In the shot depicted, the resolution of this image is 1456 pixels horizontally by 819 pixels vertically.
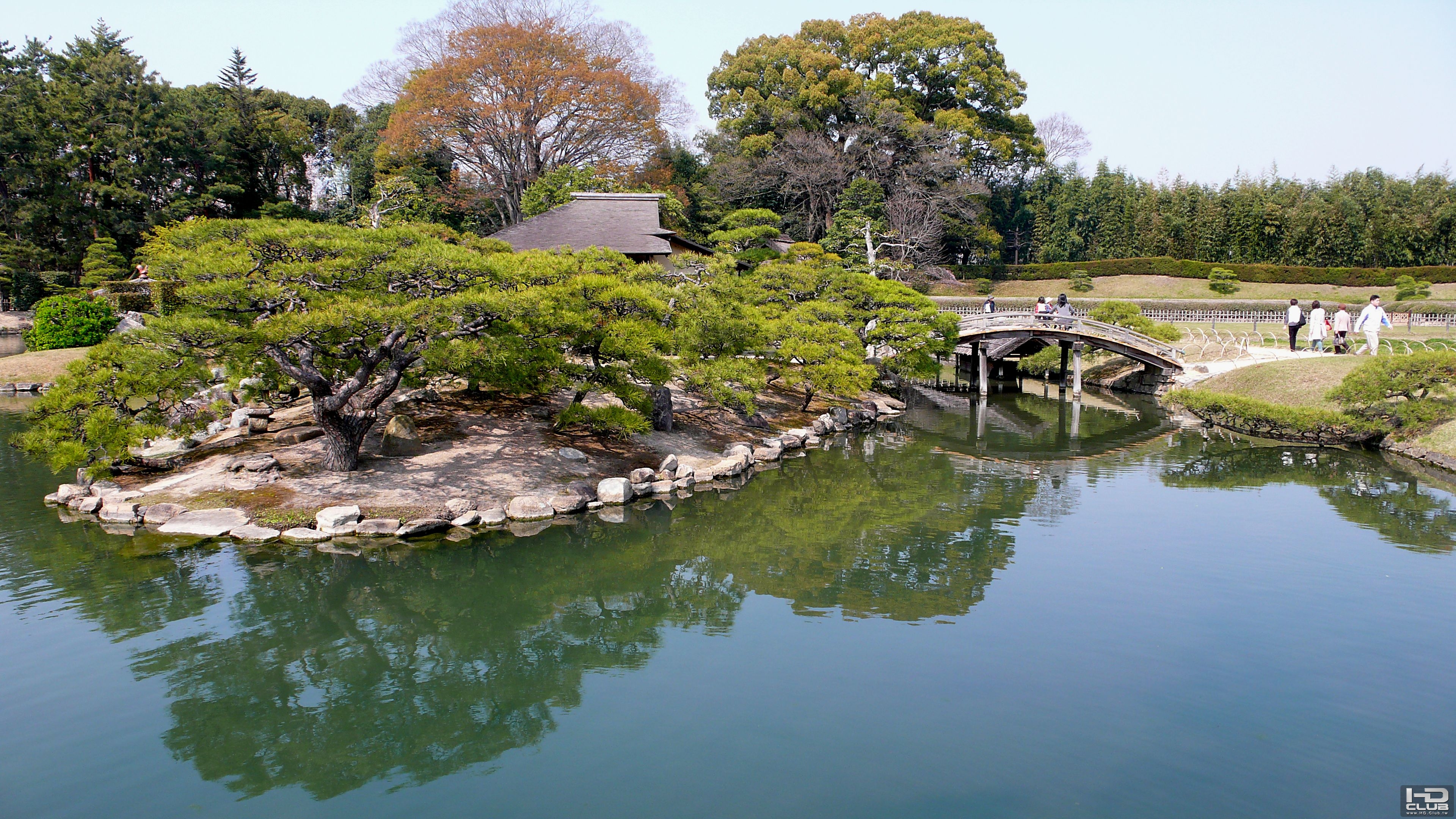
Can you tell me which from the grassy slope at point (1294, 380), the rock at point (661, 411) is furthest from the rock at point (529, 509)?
the grassy slope at point (1294, 380)

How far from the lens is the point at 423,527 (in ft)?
40.3

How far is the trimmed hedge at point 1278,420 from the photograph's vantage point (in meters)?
18.4

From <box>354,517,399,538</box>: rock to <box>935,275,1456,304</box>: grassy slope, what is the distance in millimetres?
33640

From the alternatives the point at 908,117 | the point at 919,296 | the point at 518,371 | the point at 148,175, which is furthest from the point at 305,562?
the point at 908,117

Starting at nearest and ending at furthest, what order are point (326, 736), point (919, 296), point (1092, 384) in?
1. point (326, 736)
2. point (919, 296)
3. point (1092, 384)

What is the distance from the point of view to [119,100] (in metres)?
35.7

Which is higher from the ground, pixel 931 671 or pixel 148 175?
pixel 148 175

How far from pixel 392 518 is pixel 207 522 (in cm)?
262

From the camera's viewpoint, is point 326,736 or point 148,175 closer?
point 326,736

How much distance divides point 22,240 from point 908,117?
4058 cm

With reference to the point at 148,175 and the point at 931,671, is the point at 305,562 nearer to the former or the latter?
the point at 931,671

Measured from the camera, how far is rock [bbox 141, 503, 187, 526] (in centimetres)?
1232

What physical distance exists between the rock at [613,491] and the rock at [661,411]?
3482 mm

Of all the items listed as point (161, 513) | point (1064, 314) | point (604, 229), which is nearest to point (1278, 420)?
point (1064, 314)
